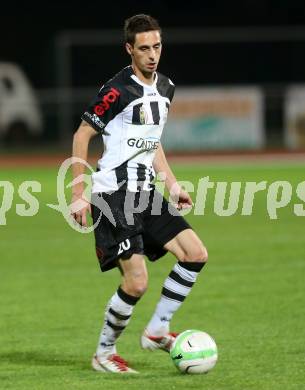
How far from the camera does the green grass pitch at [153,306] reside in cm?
696

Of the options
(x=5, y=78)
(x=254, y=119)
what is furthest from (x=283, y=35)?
(x=5, y=78)

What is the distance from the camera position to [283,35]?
33125 mm

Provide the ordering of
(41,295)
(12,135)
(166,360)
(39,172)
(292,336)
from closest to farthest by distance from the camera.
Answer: (166,360), (292,336), (41,295), (39,172), (12,135)

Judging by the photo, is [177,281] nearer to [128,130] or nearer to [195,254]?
[195,254]

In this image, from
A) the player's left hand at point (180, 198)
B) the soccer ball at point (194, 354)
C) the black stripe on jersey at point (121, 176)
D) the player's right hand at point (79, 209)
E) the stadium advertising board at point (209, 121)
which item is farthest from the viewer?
the stadium advertising board at point (209, 121)

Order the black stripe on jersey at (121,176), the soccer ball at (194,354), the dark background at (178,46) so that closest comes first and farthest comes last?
the soccer ball at (194,354) → the black stripe on jersey at (121,176) → the dark background at (178,46)

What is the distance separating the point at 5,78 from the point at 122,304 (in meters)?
26.3

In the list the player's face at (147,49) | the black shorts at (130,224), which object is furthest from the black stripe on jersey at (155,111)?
the black shorts at (130,224)

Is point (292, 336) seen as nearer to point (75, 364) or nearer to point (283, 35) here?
point (75, 364)

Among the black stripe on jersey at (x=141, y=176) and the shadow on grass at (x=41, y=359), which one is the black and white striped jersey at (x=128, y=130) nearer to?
the black stripe on jersey at (x=141, y=176)

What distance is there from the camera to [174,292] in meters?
7.18

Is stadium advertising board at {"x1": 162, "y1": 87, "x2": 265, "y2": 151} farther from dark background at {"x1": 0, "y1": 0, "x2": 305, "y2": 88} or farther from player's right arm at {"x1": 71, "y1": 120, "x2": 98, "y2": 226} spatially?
player's right arm at {"x1": 71, "y1": 120, "x2": 98, "y2": 226}

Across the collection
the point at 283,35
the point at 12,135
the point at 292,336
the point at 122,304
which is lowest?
the point at 12,135

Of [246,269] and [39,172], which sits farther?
[39,172]
